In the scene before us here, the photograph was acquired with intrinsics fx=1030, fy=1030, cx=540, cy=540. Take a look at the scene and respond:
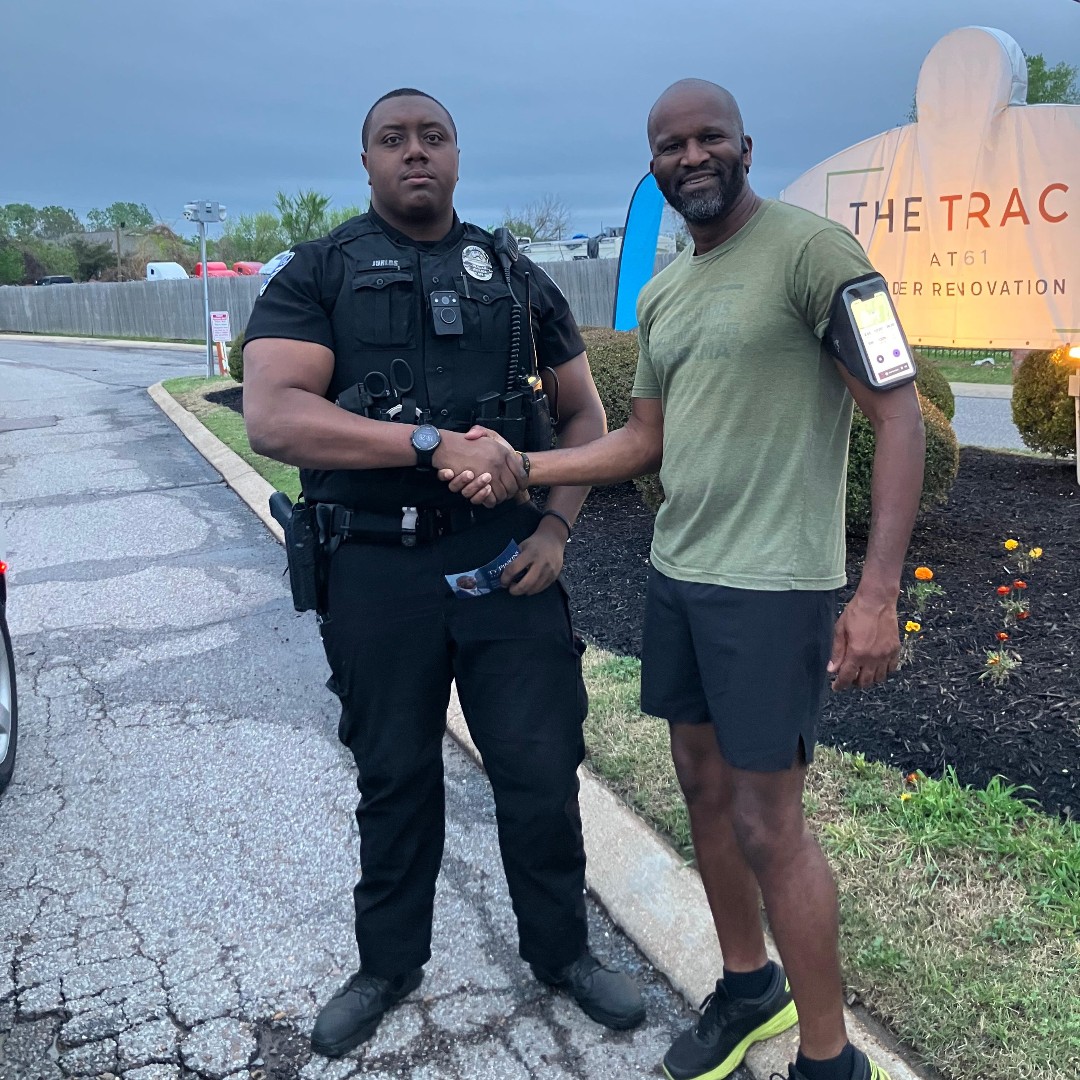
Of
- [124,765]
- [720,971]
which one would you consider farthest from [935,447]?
[124,765]

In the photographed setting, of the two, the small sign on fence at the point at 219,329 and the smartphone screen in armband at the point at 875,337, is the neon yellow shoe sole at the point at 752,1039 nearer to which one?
the smartphone screen in armband at the point at 875,337

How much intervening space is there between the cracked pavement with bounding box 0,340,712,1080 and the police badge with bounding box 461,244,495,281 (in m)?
1.80

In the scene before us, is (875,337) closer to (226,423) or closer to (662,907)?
(662,907)

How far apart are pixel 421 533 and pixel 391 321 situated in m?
0.49

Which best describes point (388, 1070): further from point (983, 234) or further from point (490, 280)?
point (983, 234)

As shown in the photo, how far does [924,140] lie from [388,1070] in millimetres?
5586

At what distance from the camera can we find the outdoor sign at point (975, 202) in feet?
18.0

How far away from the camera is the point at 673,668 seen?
2262 millimetres

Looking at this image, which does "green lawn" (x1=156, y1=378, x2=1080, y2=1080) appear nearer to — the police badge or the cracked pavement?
the cracked pavement

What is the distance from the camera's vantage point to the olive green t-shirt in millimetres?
2002

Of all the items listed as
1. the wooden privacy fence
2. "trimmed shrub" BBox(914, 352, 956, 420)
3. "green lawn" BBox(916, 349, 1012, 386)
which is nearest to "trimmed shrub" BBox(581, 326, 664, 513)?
"trimmed shrub" BBox(914, 352, 956, 420)

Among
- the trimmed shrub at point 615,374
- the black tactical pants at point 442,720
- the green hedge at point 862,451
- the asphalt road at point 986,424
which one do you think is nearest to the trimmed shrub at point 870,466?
the green hedge at point 862,451

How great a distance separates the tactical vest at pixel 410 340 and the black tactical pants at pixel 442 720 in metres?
0.15

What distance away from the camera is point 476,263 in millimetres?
2467
